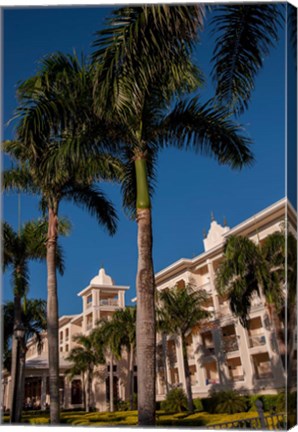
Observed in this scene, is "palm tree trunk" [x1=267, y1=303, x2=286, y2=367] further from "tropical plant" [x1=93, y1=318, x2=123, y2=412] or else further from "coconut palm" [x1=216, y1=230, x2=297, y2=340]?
"tropical plant" [x1=93, y1=318, x2=123, y2=412]

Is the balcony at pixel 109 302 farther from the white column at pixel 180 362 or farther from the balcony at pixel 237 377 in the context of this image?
the balcony at pixel 237 377

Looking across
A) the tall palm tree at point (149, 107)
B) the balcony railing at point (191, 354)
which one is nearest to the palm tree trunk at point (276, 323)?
the balcony railing at point (191, 354)

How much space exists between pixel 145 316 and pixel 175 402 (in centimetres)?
1811

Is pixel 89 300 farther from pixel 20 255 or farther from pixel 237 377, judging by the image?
pixel 20 255

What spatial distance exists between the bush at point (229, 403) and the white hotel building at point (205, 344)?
993 millimetres

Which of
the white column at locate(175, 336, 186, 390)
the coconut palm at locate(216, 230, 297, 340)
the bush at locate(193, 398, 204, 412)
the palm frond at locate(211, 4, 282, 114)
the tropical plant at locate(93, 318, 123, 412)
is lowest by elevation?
the bush at locate(193, 398, 204, 412)

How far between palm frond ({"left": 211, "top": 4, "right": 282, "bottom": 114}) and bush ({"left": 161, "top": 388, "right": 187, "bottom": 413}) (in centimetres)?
1841

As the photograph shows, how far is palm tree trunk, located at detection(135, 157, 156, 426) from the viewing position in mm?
5477

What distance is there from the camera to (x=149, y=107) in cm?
679

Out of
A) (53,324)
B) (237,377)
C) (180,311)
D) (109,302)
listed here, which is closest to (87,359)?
(109,302)

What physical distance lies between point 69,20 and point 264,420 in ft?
22.2

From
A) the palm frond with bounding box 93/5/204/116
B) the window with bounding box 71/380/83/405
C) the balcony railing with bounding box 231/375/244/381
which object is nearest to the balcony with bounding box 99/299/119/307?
the window with bounding box 71/380/83/405

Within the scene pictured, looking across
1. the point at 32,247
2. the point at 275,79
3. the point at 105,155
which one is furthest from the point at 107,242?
the point at 275,79

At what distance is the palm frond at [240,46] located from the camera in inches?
220
